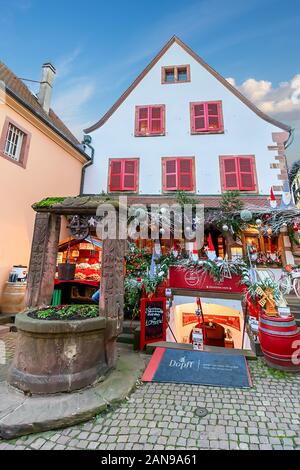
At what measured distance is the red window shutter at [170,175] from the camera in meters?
10.5

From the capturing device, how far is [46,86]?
10.8 m

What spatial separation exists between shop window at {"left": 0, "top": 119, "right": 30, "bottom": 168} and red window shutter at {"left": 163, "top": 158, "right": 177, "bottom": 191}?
5.67m

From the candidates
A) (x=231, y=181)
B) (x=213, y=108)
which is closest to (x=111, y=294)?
(x=231, y=181)

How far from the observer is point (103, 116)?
11.7m

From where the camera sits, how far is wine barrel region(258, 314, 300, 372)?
4191 millimetres

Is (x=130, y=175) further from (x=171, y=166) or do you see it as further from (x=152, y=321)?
(x=152, y=321)

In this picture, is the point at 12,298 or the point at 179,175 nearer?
the point at 12,298

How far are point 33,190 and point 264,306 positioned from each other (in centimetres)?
845

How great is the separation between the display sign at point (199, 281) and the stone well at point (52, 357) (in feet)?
13.1

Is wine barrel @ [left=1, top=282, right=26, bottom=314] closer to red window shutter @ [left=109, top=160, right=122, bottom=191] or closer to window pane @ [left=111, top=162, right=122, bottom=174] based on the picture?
red window shutter @ [left=109, top=160, right=122, bottom=191]

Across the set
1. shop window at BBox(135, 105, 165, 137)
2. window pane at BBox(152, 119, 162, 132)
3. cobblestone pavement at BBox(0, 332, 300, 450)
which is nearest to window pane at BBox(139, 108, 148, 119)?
shop window at BBox(135, 105, 165, 137)

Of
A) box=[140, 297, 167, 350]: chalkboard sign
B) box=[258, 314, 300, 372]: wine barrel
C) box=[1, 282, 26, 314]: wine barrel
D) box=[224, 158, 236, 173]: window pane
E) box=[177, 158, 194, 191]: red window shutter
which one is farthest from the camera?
box=[177, 158, 194, 191]: red window shutter

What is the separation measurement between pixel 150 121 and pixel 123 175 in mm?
3018

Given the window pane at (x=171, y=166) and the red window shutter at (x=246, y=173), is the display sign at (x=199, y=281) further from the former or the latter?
the window pane at (x=171, y=166)
